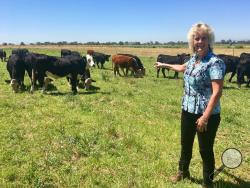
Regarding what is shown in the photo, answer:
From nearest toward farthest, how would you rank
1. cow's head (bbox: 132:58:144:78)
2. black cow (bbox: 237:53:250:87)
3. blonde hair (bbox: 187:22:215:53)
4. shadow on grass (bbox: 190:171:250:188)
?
blonde hair (bbox: 187:22:215:53), shadow on grass (bbox: 190:171:250:188), black cow (bbox: 237:53:250:87), cow's head (bbox: 132:58:144:78)

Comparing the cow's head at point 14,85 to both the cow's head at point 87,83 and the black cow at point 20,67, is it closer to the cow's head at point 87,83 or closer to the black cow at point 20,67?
the black cow at point 20,67

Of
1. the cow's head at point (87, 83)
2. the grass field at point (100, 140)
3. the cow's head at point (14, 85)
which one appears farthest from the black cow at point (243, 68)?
the cow's head at point (14, 85)

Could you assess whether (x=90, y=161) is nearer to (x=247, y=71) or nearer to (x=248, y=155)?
(x=248, y=155)

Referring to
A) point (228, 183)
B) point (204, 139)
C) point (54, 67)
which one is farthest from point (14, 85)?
point (204, 139)

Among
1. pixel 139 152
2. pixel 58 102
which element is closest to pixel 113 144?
pixel 139 152

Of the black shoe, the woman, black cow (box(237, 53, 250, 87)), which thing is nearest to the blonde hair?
the woman

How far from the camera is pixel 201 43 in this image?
541cm

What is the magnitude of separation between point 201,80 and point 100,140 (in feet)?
13.1

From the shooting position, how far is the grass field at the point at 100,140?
6.77 m

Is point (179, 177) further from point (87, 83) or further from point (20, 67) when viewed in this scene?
point (20, 67)

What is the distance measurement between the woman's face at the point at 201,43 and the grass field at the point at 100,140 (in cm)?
245

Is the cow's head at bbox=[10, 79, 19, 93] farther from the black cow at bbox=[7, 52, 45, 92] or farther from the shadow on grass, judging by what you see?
the shadow on grass

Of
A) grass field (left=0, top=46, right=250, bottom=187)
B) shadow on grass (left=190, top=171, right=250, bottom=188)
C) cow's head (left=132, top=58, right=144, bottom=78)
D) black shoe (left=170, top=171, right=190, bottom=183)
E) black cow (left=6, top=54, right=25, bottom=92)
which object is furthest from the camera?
cow's head (left=132, top=58, right=144, bottom=78)

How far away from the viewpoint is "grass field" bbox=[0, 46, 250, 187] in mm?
6766
